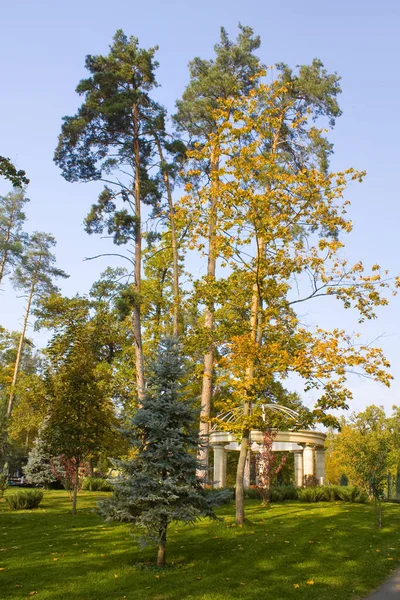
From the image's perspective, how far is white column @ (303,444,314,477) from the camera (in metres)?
25.8

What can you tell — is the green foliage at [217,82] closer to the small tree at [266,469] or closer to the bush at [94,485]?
the small tree at [266,469]

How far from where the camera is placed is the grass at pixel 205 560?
26.4ft

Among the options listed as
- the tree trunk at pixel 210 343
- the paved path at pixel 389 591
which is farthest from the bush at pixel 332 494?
the paved path at pixel 389 591

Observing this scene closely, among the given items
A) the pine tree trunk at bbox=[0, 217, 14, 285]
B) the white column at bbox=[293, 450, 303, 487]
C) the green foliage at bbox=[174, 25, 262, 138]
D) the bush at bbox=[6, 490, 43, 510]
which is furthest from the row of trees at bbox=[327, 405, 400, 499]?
the pine tree trunk at bbox=[0, 217, 14, 285]

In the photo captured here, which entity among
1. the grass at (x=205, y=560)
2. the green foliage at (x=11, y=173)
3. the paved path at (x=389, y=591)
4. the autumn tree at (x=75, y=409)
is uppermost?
the green foliage at (x=11, y=173)

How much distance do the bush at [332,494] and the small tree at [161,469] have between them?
1270cm

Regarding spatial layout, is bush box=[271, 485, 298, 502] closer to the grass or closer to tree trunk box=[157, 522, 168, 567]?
the grass

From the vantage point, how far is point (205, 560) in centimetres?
995

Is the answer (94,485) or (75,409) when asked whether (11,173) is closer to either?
(75,409)

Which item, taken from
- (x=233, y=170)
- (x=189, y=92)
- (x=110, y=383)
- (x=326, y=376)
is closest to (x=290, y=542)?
(x=326, y=376)

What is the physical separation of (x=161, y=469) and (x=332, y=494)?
14422 mm

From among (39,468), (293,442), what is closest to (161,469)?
(293,442)

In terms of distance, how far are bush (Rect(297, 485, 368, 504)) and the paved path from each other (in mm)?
12396

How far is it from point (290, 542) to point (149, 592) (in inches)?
190
